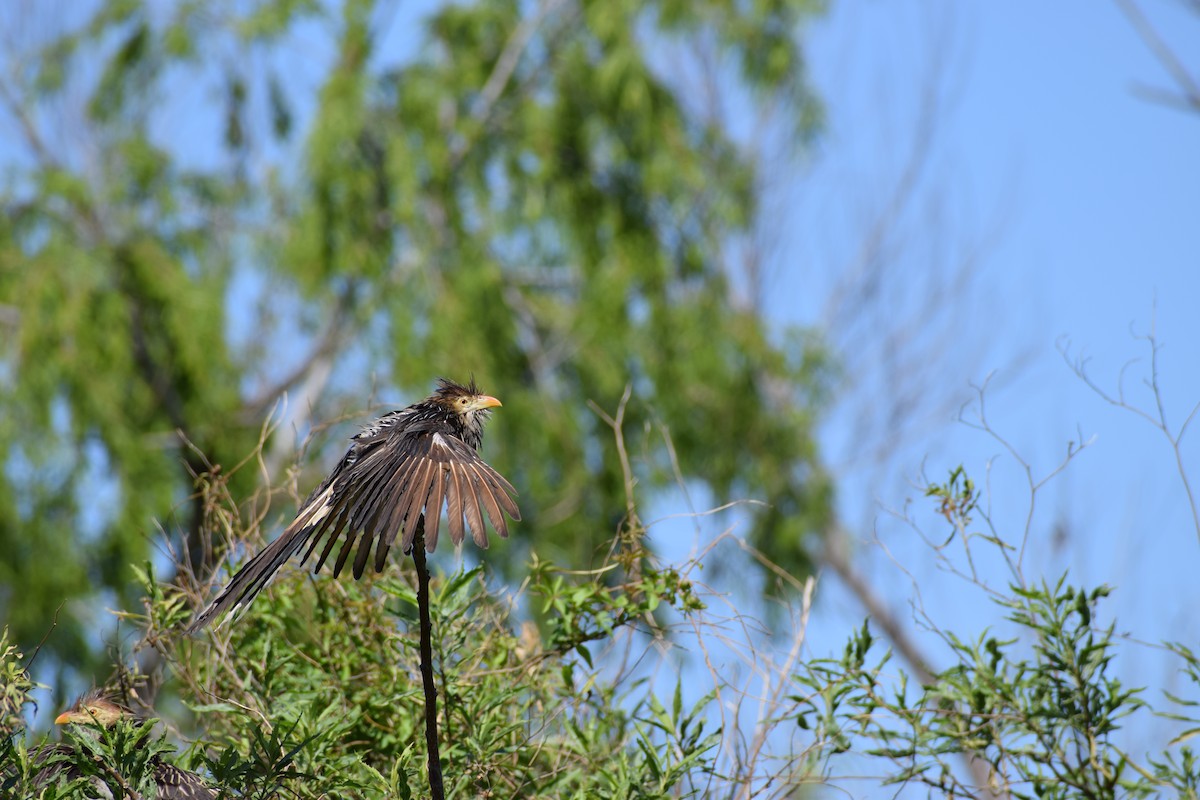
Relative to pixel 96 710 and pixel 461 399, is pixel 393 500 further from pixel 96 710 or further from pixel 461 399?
pixel 96 710

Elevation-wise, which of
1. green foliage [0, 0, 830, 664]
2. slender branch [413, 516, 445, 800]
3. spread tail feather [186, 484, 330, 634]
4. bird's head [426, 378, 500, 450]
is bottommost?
slender branch [413, 516, 445, 800]

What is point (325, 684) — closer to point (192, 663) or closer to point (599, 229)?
point (192, 663)

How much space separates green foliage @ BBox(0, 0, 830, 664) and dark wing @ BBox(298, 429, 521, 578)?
7397 mm

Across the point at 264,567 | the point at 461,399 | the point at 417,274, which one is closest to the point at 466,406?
the point at 461,399

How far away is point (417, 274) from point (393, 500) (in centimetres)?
851

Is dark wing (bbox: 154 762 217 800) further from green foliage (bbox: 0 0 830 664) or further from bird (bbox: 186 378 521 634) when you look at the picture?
green foliage (bbox: 0 0 830 664)

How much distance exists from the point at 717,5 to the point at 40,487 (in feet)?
21.9

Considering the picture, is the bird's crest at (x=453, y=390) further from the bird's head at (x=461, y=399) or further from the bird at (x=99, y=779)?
the bird at (x=99, y=779)

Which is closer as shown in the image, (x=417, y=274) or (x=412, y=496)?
(x=412, y=496)

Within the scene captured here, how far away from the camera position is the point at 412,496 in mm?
2711

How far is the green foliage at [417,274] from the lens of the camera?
421 inches

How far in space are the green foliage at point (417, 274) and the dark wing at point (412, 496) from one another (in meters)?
7.40

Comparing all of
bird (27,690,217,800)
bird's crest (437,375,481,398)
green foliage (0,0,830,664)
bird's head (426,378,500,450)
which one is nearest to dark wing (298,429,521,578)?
bird's head (426,378,500,450)

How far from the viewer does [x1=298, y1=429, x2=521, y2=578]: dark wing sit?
265 centimetres
